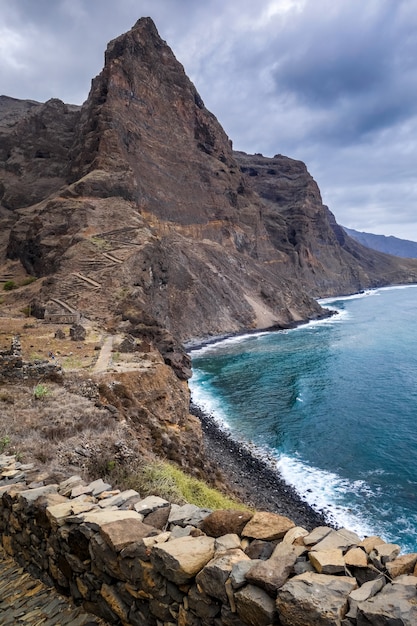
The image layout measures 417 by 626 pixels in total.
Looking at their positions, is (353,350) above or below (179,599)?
below

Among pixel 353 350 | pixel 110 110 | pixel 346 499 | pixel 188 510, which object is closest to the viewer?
pixel 188 510

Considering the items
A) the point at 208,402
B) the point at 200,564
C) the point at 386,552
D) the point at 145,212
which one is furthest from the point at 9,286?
the point at 386,552

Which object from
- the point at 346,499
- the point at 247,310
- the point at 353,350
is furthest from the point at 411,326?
the point at 346,499

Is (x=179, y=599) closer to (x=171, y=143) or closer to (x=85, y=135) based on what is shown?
(x=85, y=135)

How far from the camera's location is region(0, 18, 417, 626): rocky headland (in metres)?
4.32

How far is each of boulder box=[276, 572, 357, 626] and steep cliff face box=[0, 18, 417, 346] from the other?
3256 cm

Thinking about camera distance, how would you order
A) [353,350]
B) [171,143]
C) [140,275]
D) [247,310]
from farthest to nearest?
1. [171,143]
2. [247,310]
3. [353,350]
4. [140,275]

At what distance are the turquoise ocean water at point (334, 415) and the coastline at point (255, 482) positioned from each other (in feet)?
2.56

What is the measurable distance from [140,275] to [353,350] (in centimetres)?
3250

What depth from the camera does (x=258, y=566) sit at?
12.1 feet

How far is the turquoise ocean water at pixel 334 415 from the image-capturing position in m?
21.1

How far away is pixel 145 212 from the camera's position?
76.3 m

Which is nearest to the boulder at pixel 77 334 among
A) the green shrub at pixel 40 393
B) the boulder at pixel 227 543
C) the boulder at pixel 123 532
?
the green shrub at pixel 40 393

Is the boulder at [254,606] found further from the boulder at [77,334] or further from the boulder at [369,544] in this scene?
the boulder at [77,334]
